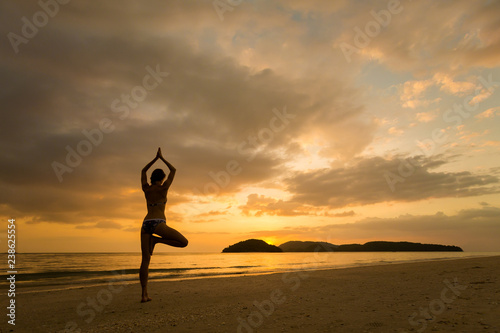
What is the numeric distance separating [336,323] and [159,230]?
442 centimetres

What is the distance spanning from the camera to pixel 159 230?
7.10m

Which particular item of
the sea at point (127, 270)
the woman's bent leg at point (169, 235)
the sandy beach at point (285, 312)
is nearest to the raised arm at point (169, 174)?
the woman's bent leg at point (169, 235)

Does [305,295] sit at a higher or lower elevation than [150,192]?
lower

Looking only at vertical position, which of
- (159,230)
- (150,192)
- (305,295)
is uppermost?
(150,192)

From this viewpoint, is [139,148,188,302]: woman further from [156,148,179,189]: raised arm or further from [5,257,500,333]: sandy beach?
[5,257,500,333]: sandy beach

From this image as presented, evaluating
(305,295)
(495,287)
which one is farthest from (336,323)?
(495,287)

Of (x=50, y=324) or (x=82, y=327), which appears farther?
(x=50, y=324)

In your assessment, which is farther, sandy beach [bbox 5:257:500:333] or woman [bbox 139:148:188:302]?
woman [bbox 139:148:188:302]

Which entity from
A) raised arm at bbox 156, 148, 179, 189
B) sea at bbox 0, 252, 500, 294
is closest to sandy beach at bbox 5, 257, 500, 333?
raised arm at bbox 156, 148, 179, 189

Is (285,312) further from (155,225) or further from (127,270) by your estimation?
(127,270)

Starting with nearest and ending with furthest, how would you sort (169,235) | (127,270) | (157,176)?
(169,235) < (157,176) < (127,270)

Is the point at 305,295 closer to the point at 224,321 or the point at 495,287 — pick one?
the point at 224,321

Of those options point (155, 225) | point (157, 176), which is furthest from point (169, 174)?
point (155, 225)

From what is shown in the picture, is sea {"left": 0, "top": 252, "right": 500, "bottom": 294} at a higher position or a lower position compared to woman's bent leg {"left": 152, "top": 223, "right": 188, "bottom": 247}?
lower
